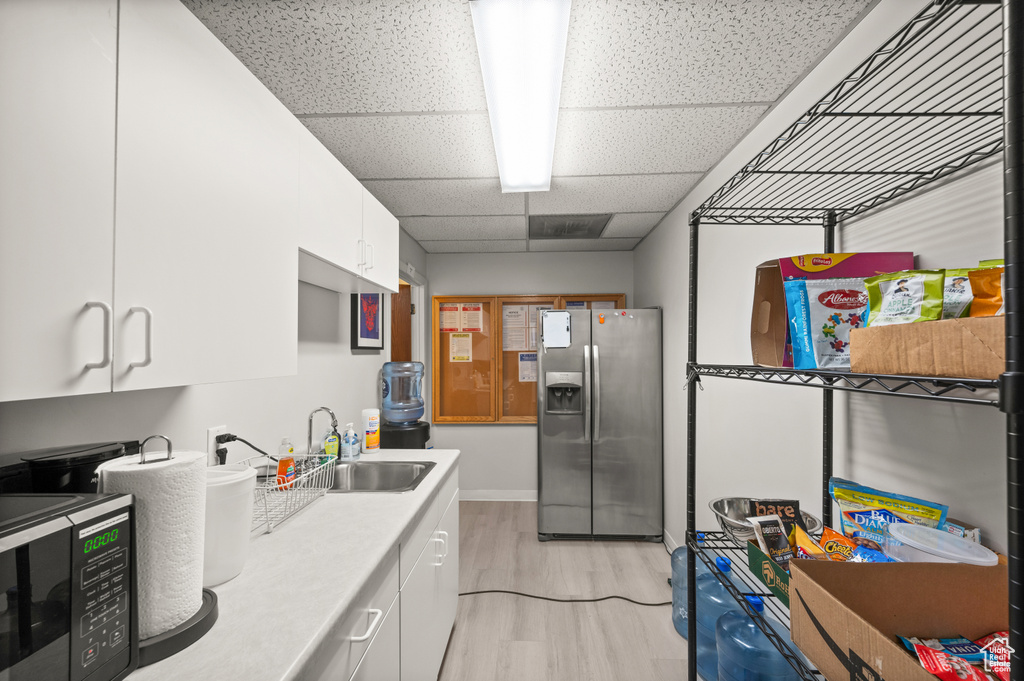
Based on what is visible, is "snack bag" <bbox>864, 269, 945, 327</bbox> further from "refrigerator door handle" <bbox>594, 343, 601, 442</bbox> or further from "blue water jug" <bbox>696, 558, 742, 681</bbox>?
"refrigerator door handle" <bbox>594, 343, 601, 442</bbox>

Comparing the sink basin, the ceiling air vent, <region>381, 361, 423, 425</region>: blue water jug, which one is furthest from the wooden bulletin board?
the sink basin

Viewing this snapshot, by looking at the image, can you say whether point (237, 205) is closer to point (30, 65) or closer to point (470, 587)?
point (30, 65)

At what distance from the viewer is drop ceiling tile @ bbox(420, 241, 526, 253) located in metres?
3.79

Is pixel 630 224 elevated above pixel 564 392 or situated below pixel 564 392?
above

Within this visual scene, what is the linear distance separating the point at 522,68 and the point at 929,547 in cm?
154

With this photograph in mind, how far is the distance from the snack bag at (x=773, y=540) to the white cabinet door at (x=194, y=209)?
1300 mm

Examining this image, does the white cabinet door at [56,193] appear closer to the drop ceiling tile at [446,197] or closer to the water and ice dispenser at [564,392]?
the drop ceiling tile at [446,197]

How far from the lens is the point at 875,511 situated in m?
0.98

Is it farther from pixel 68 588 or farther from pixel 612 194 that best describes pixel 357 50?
pixel 612 194

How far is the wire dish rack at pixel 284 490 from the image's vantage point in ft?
4.28

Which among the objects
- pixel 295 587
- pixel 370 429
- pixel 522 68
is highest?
pixel 522 68

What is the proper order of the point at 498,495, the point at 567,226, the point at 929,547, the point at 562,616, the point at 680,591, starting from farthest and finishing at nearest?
the point at 498,495, the point at 567,226, the point at 562,616, the point at 680,591, the point at 929,547

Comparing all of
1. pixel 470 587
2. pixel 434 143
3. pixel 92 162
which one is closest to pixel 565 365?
pixel 470 587

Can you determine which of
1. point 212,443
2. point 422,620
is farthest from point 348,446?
point 422,620
